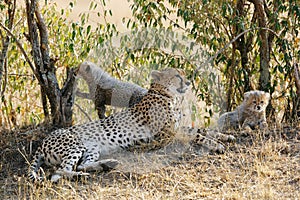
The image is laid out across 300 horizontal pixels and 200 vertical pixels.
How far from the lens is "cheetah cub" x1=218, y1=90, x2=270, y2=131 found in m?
7.11

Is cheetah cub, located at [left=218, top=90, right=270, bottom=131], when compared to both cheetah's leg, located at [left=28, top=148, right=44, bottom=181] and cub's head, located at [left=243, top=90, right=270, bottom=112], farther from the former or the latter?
cheetah's leg, located at [left=28, top=148, right=44, bottom=181]

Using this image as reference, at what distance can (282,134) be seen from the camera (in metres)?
6.82

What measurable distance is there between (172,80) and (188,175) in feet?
4.79

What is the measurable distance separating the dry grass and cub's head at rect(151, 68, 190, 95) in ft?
2.07

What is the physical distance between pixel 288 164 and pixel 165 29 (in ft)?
10.3

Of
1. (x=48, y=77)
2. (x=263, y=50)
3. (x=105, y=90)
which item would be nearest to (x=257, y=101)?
(x=263, y=50)

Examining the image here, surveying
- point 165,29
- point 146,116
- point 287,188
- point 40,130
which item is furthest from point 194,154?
point 165,29

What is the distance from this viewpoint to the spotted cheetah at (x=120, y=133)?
20.0 ft

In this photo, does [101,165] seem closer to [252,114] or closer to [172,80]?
[172,80]

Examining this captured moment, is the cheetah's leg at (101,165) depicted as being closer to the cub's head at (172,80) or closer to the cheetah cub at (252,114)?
the cub's head at (172,80)

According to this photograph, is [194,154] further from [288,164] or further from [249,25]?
[249,25]

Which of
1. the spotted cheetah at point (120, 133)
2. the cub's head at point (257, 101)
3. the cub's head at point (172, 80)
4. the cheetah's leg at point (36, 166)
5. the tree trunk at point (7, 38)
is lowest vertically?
the cheetah's leg at point (36, 166)

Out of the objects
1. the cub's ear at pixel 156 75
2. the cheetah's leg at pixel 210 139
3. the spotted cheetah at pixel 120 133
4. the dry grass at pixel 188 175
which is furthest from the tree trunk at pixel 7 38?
the cheetah's leg at pixel 210 139

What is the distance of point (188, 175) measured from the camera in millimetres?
5648
